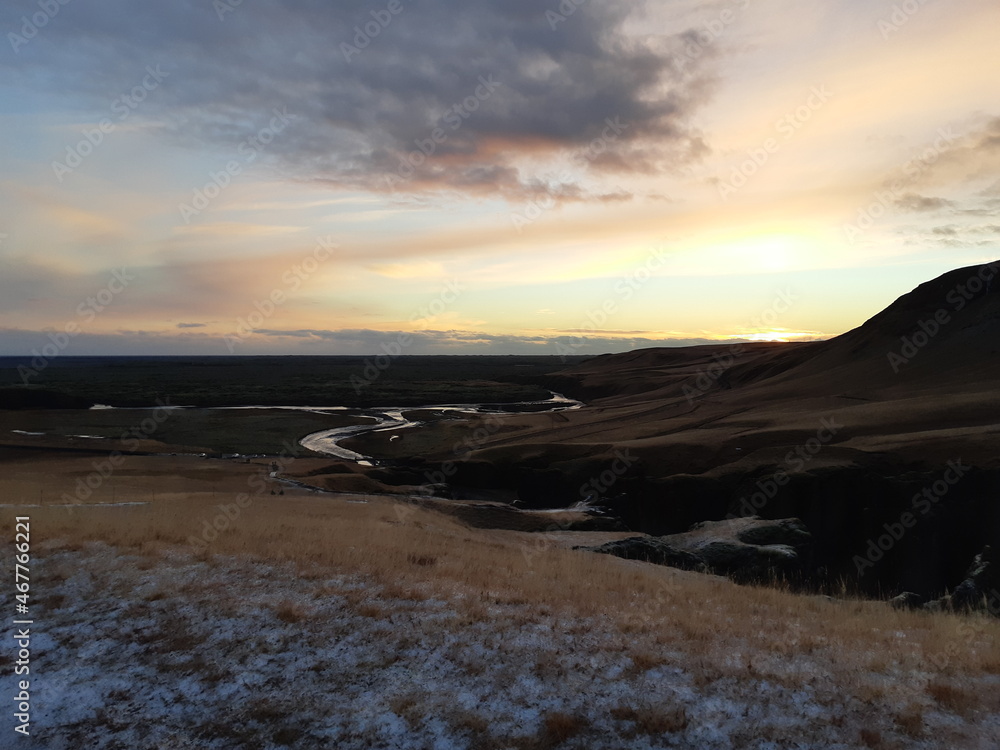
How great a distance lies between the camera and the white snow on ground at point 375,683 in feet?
23.1

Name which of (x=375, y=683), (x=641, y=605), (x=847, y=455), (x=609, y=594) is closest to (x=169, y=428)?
(x=847, y=455)

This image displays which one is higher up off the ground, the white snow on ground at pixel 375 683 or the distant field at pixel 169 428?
the white snow on ground at pixel 375 683

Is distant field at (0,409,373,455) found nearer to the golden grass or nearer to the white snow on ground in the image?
the golden grass

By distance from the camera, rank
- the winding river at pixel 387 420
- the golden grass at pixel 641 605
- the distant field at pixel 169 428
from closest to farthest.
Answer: the golden grass at pixel 641 605 → the distant field at pixel 169 428 → the winding river at pixel 387 420

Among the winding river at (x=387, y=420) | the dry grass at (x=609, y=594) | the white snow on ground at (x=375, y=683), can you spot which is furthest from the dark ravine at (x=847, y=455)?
the winding river at (x=387, y=420)

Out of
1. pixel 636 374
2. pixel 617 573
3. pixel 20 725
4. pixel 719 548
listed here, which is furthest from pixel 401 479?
pixel 636 374

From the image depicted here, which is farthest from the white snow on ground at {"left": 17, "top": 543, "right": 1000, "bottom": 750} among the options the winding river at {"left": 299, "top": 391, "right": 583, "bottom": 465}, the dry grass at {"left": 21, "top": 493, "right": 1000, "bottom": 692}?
the winding river at {"left": 299, "top": 391, "right": 583, "bottom": 465}

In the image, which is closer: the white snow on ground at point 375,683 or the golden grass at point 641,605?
the white snow on ground at point 375,683

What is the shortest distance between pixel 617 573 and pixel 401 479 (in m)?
31.6

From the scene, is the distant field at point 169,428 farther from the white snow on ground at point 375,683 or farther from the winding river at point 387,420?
the white snow on ground at point 375,683

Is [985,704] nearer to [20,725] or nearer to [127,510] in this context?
[20,725]

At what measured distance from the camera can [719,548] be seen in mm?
20203

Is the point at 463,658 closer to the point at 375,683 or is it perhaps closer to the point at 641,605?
the point at 375,683

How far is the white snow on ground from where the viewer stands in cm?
704
